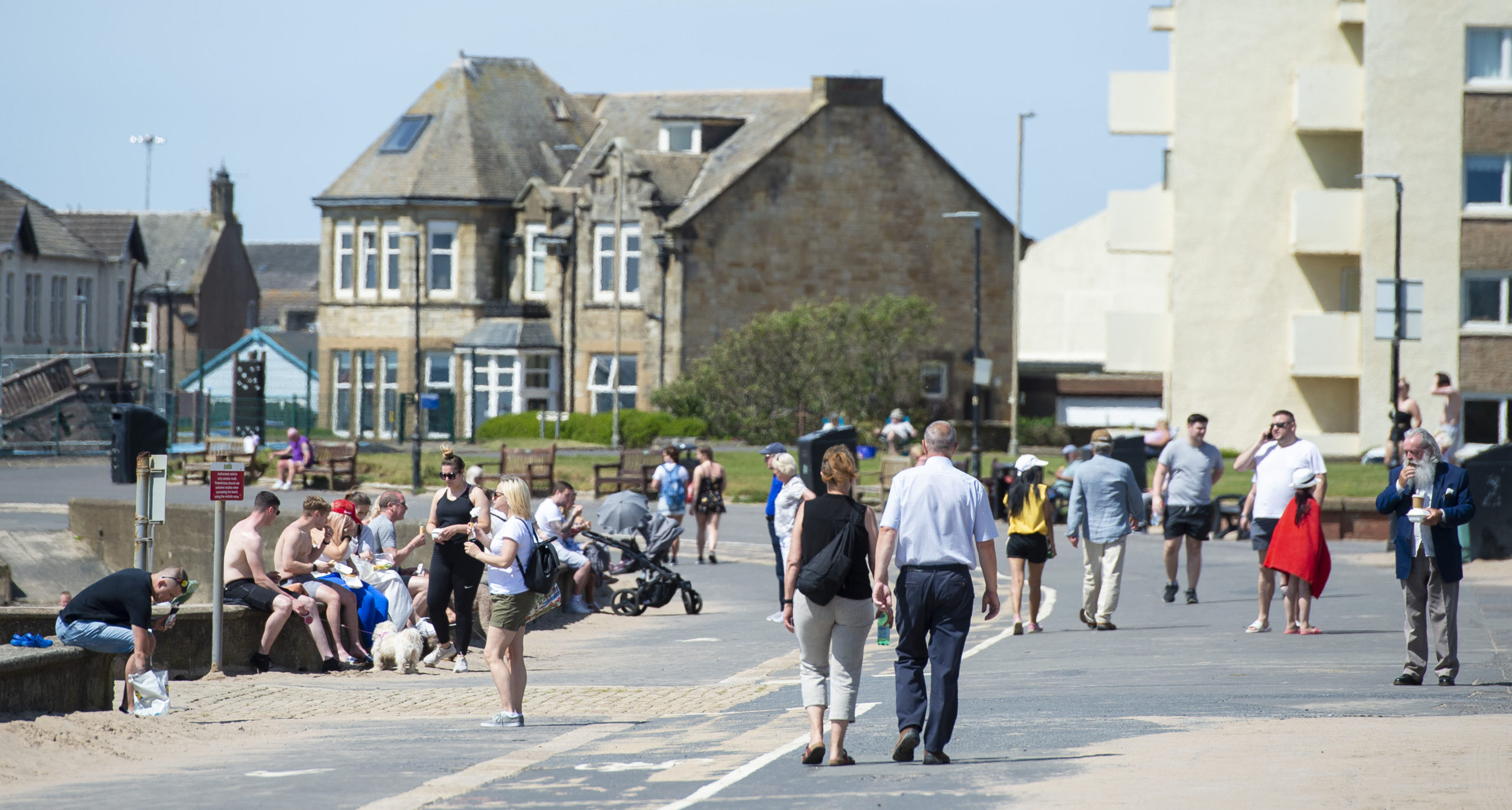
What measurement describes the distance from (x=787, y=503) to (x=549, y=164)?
1659 inches

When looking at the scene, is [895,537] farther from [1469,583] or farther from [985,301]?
[985,301]

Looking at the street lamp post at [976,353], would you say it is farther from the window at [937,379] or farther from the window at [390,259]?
the window at [390,259]

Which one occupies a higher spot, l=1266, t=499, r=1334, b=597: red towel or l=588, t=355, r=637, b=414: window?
l=588, t=355, r=637, b=414: window

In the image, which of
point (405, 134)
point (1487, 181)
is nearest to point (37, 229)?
point (405, 134)

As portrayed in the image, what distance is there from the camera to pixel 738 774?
890cm

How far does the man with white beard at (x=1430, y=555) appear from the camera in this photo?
38.6ft

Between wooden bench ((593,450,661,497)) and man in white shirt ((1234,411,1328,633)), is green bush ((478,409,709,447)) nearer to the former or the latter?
wooden bench ((593,450,661,497))

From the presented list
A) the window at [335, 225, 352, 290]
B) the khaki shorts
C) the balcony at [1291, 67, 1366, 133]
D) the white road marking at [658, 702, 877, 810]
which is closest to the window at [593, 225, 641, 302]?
the window at [335, 225, 352, 290]

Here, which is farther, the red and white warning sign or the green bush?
the green bush

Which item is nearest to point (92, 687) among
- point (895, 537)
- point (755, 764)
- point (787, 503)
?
point (755, 764)

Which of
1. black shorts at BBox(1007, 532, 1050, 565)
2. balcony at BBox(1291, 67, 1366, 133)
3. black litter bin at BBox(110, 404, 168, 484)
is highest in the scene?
balcony at BBox(1291, 67, 1366, 133)

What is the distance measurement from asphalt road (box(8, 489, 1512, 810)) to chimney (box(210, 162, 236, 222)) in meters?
72.1

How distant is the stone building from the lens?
5241cm

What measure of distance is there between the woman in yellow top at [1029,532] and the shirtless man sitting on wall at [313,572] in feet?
18.3
